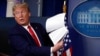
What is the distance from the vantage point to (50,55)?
5.58 feet

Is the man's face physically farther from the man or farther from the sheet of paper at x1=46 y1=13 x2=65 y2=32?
the sheet of paper at x1=46 y1=13 x2=65 y2=32

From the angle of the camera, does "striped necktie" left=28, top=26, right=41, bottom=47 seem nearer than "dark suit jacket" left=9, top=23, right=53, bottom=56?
No

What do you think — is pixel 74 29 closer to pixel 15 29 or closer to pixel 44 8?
pixel 15 29

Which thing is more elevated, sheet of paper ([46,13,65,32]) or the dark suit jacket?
sheet of paper ([46,13,65,32])

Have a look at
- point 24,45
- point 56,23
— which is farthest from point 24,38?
point 56,23

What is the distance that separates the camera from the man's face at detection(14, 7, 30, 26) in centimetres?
189

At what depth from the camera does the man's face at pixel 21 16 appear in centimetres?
189

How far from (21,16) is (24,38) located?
0.53 ft

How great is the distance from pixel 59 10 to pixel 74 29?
88.5 inches

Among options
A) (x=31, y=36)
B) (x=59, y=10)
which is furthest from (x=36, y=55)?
(x=59, y=10)

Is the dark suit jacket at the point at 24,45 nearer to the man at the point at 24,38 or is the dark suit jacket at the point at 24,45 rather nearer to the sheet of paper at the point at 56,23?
the man at the point at 24,38

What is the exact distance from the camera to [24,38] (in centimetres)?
184

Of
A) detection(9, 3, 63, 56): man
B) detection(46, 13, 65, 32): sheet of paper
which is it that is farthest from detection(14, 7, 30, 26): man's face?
detection(46, 13, 65, 32): sheet of paper

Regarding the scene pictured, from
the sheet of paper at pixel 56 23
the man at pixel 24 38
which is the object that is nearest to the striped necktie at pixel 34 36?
the man at pixel 24 38
